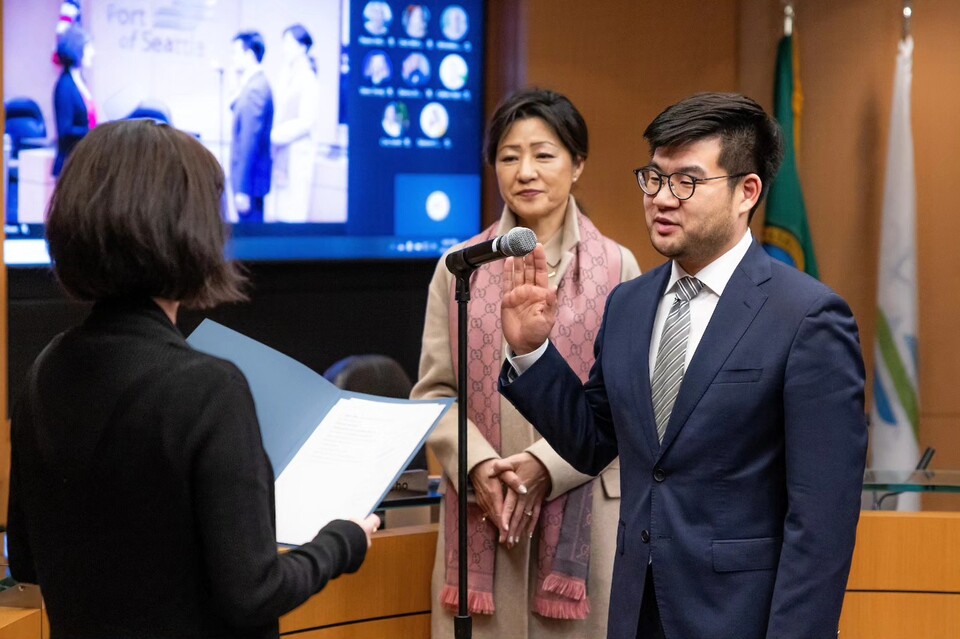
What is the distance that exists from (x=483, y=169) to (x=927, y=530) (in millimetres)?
3251

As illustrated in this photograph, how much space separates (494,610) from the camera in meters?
2.66

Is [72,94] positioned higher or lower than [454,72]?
lower

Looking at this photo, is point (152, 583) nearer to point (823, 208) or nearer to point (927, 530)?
point (927, 530)

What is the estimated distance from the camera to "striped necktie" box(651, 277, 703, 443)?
2.02 m

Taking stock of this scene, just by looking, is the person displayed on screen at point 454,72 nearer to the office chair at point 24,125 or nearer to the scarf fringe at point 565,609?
the office chair at point 24,125

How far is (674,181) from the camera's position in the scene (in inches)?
79.9

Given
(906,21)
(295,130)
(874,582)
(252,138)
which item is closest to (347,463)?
(874,582)

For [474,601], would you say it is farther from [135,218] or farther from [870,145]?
Answer: [870,145]

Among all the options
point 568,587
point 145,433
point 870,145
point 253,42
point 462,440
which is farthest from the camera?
point 870,145

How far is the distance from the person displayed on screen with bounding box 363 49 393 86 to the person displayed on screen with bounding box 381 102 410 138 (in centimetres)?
12

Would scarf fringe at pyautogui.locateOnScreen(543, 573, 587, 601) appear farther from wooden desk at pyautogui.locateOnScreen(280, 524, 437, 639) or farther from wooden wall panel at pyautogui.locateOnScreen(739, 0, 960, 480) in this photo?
wooden wall panel at pyautogui.locateOnScreen(739, 0, 960, 480)

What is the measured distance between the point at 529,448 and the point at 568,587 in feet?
1.07

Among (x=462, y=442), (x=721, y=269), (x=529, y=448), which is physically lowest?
(x=529, y=448)

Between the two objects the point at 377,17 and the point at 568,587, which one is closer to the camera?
the point at 568,587
